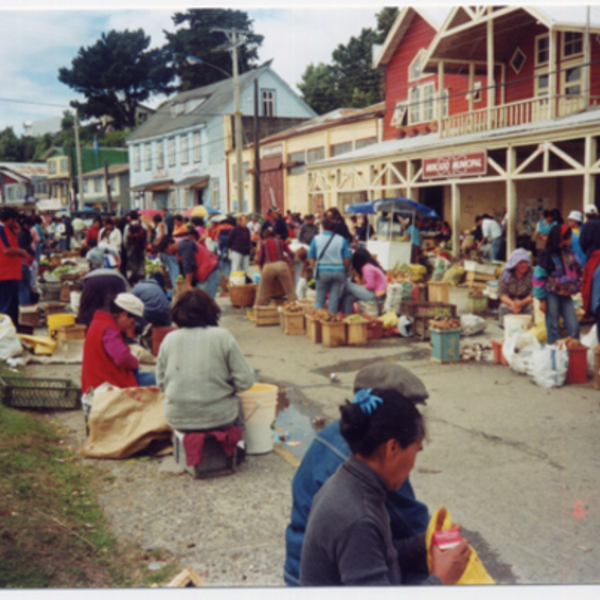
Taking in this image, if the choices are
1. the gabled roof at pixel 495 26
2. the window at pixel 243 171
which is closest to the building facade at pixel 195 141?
the window at pixel 243 171

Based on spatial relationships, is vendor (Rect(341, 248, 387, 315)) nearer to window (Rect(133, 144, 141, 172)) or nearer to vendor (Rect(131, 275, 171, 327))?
vendor (Rect(131, 275, 171, 327))

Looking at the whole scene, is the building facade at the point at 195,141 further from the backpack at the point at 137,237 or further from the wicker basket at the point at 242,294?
the wicker basket at the point at 242,294

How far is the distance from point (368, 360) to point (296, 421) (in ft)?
8.70

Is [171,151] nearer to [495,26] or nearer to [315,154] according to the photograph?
[315,154]

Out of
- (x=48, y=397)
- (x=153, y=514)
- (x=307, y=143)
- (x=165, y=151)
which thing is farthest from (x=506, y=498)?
(x=165, y=151)

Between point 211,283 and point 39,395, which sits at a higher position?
point 211,283

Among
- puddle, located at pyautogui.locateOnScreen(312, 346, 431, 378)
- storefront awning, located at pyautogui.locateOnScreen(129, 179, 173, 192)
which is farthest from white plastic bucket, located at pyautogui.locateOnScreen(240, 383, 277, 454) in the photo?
storefront awning, located at pyautogui.locateOnScreen(129, 179, 173, 192)

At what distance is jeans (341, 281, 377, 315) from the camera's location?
425 inches

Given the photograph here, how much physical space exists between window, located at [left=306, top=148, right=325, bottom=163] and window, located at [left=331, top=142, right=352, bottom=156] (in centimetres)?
71

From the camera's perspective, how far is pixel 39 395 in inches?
271

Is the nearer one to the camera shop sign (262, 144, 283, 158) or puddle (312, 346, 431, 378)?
puddle (312, 346, 431, 378)

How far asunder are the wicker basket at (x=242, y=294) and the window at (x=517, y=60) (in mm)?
11190

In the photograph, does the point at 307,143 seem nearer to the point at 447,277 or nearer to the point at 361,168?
the point at 361,168

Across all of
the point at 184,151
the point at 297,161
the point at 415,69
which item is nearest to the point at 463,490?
the point at 415,69
